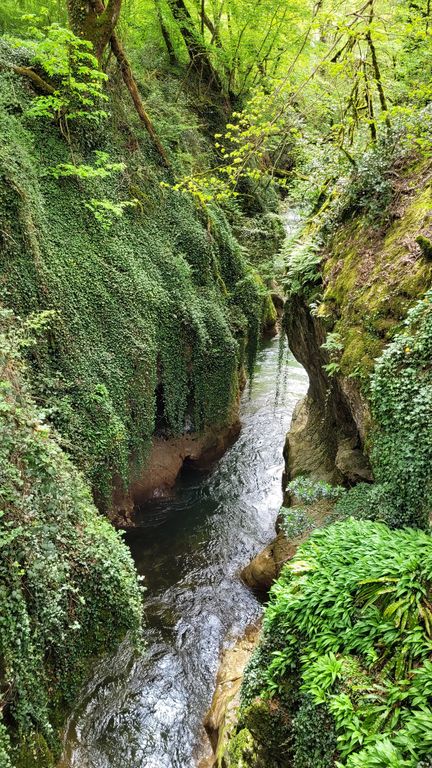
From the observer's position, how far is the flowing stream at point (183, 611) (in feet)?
19.7

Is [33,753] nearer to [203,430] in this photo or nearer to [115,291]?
[115,291]

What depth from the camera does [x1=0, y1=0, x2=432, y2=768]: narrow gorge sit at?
419cm

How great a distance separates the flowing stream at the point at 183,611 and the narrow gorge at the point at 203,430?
0.04m

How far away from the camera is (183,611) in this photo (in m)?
7.87

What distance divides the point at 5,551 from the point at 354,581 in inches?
127

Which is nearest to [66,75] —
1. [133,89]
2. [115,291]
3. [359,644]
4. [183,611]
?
[133,89]

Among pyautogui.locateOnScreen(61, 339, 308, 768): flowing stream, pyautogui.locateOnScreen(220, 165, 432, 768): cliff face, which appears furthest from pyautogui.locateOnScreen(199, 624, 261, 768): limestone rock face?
pyautogui.locateOnScreen(220, 165, 432, 768): cliff face

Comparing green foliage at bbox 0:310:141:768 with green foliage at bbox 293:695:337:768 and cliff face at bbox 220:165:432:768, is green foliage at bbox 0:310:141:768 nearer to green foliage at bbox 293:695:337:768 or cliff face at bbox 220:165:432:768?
cliff face at bbox 220:165:432:768

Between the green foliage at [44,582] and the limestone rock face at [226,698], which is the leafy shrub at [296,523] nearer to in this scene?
the limestone rock face at [226,698]

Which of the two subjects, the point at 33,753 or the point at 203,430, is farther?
the point at 203,430

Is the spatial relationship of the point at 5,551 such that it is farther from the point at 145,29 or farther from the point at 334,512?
the point at 145,29

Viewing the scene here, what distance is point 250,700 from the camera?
4574mm

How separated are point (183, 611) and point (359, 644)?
189 inches

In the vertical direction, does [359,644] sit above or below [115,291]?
below
